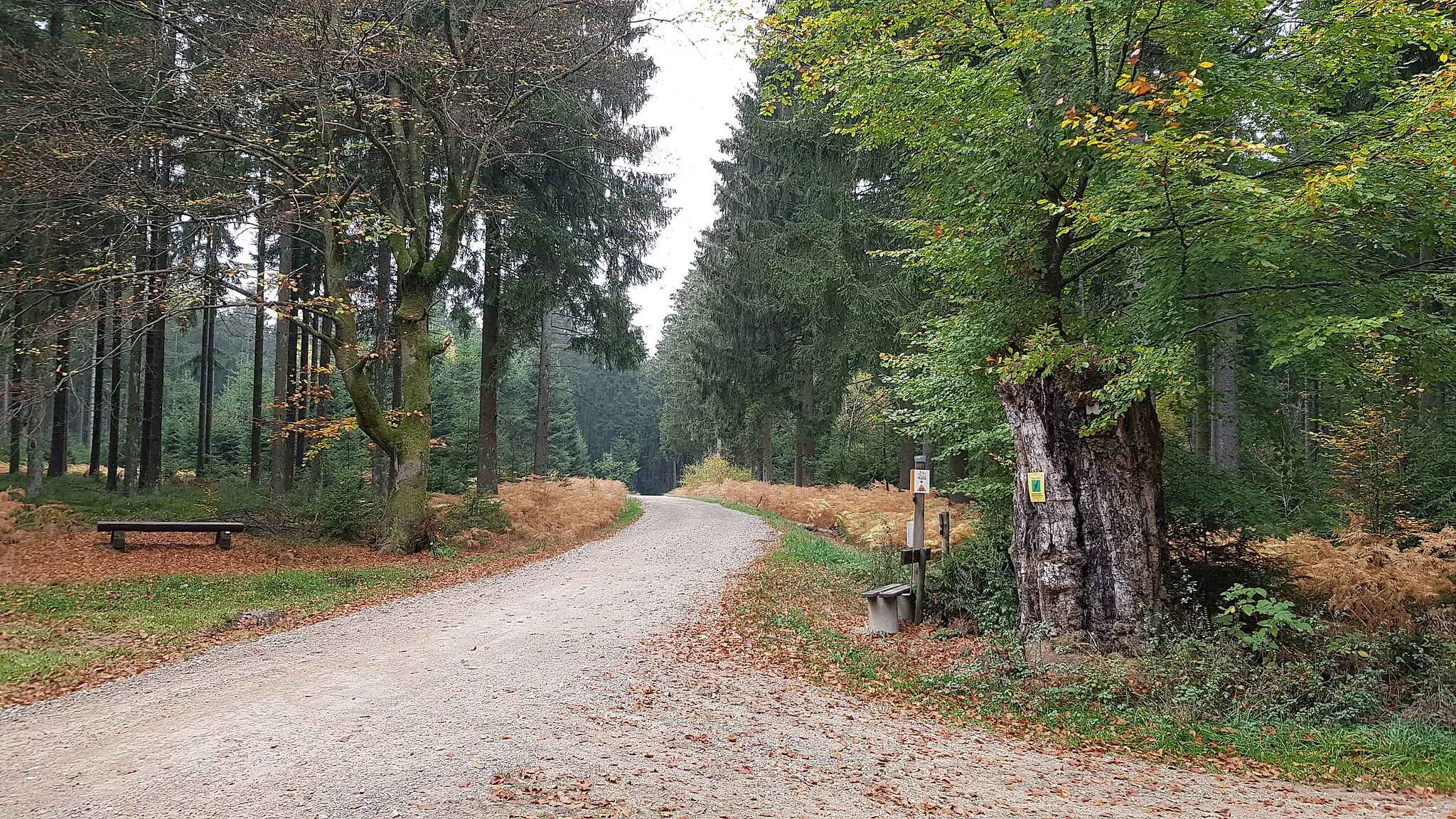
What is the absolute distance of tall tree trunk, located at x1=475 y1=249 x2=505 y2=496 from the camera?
56.7ft

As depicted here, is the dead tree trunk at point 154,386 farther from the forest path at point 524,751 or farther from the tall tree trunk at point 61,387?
the forest path at point 524,751

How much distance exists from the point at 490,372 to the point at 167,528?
22.6ft

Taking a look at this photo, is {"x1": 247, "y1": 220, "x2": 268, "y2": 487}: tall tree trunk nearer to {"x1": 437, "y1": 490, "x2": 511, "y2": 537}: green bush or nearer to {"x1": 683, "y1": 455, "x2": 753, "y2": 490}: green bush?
{"x1": 437, "y1": 490, "x2": 511, "y2": 537}: green bush

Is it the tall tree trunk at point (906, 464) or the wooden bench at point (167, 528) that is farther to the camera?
the tall tree trunk at point (906, 464)

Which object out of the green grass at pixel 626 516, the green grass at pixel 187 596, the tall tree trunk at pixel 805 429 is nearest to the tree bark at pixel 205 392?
the green grass at pixel 626 516

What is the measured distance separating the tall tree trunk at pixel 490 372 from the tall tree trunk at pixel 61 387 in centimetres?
732

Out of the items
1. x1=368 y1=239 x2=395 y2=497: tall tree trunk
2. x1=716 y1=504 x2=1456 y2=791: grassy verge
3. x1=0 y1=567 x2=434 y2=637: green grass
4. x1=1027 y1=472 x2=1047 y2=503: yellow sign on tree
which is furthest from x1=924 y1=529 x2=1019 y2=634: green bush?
x1=368 y1=239 x2=395 y2=497: tall tree trunk

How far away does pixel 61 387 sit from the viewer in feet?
30.7

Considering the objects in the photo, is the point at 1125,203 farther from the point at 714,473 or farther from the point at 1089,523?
the point at 714,473

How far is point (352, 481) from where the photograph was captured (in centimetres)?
1427

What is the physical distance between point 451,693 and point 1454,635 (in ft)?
26.2

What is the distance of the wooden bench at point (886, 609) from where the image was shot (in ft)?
28.0

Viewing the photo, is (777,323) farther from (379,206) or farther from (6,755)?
(6,755)

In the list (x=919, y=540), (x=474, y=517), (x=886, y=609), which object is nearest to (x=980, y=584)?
(x=919, y=540)
